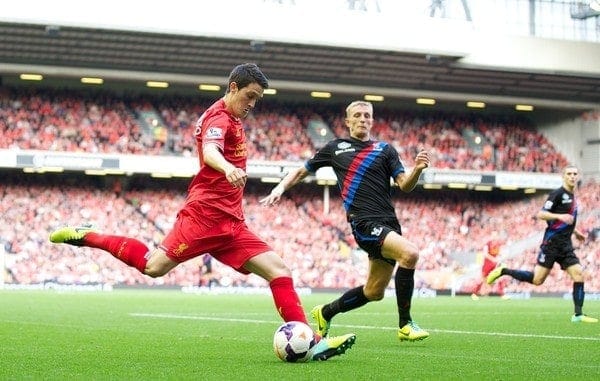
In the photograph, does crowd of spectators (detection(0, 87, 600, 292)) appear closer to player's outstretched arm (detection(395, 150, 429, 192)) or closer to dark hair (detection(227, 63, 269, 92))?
player's outstretched arm (detection(395, 150, 429, 192))

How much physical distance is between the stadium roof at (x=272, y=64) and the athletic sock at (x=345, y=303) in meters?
28.8

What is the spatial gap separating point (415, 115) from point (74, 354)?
41636 millimetres

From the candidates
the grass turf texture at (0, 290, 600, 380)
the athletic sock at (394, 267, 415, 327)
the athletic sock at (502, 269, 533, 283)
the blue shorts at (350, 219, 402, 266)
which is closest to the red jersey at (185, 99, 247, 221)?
the grass turf texture at (0, 290, 600, 380)

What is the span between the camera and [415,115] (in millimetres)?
50062

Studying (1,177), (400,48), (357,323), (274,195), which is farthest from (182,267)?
(274,195)

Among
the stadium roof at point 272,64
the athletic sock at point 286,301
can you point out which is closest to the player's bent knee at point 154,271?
the athletic sock at point 286,301

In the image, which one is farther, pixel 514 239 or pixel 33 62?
pixel 514 239

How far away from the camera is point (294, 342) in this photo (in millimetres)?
8438

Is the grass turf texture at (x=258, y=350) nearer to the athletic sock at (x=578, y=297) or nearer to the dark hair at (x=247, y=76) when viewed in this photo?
the athletic sock at (x=578, y=297)

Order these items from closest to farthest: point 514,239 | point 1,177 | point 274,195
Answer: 1. point 274,195
2. point 1,177
3. point 514,239

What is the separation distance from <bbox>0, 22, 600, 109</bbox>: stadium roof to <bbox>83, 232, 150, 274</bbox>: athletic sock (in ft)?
99.4

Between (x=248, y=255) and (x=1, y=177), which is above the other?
(x=1, y=177)

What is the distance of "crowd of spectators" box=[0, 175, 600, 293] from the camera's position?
39.2 m

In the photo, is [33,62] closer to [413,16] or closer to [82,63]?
[82,63]
